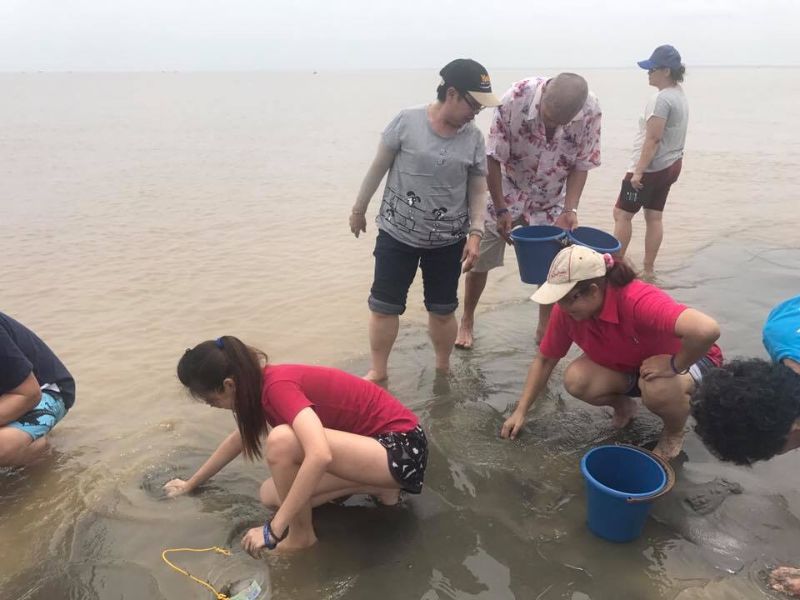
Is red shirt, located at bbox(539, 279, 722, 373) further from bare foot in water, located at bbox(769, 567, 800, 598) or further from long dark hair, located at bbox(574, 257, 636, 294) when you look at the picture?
bare foot in water, located at bbox(769, 567, 800, 598)

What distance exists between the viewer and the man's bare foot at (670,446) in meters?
3.00

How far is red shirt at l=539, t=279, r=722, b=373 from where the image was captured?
2.55m

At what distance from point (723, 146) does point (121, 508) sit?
1665 centimetres

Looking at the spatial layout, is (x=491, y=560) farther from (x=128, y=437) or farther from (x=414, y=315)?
(x=414, y=315)

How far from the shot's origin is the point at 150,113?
25.9 m

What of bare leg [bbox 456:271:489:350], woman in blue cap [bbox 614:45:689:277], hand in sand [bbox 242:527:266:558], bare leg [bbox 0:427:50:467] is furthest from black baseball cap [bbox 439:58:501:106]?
bare leg [bbox 0:427:50:467]

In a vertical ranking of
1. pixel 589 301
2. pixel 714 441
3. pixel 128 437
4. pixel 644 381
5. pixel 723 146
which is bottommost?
pixel 723 146

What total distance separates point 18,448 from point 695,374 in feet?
10.5

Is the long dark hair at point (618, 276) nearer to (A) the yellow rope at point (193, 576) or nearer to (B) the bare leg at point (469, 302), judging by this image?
(B) the bare leg at point (469, 302)

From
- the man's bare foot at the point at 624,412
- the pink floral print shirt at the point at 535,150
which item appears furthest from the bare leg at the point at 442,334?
the man's bare foot at the point at 624,412

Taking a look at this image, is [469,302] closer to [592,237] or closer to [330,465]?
[592,237]

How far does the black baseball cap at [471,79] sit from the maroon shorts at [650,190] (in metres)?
2.92

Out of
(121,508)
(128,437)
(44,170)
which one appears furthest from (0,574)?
(44,170)

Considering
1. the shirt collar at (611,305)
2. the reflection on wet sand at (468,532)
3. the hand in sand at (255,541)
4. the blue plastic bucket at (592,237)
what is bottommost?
the reflection on wet sand at (468,532)
